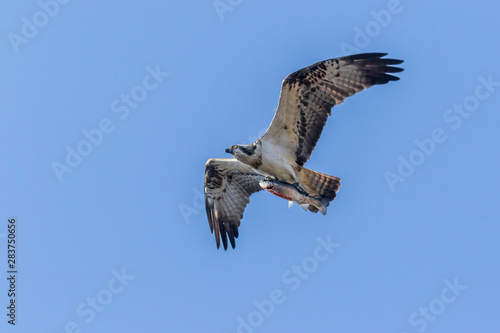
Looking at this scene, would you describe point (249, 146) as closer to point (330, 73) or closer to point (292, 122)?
point (292, 122)

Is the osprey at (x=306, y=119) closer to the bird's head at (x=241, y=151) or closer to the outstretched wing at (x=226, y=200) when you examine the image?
the bird's head at (x=241, y=151)

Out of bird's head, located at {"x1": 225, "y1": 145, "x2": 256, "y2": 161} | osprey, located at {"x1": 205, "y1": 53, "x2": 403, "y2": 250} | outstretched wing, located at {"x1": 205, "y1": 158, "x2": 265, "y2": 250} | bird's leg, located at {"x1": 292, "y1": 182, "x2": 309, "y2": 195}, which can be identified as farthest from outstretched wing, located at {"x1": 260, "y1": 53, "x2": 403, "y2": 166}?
outstretched wing, located at {"x1": 205, "y1": 158, "x2": 265, "y2": 250}

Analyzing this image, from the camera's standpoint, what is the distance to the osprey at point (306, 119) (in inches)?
651

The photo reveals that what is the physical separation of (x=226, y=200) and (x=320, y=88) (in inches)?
162

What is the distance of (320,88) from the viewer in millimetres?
16703

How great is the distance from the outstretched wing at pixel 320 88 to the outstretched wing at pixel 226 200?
2.39 metres

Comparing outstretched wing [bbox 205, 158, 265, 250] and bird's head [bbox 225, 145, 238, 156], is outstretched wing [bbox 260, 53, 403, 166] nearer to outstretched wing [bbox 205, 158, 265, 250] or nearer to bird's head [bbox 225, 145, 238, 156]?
bird's head [bbox 225, 145, 238, 156]

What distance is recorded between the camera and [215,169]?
18.9 metres

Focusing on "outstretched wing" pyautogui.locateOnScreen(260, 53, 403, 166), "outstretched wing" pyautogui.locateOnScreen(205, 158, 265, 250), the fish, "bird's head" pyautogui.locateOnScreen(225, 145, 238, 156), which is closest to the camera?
"outstretched wing" pyautogui.locateOnScreen(260, 53, 403, 166)

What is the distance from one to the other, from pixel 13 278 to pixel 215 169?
18.3 feet

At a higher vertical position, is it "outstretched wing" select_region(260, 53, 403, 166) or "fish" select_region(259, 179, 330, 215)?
"outstretched wing" select_region(260, 53, 403, 166)

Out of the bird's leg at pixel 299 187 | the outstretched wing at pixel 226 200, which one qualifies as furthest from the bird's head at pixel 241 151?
the outstretched wing at pixel 226 200

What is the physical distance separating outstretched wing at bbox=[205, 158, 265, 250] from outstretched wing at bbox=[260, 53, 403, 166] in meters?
2.39

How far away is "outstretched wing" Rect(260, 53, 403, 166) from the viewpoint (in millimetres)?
16500
